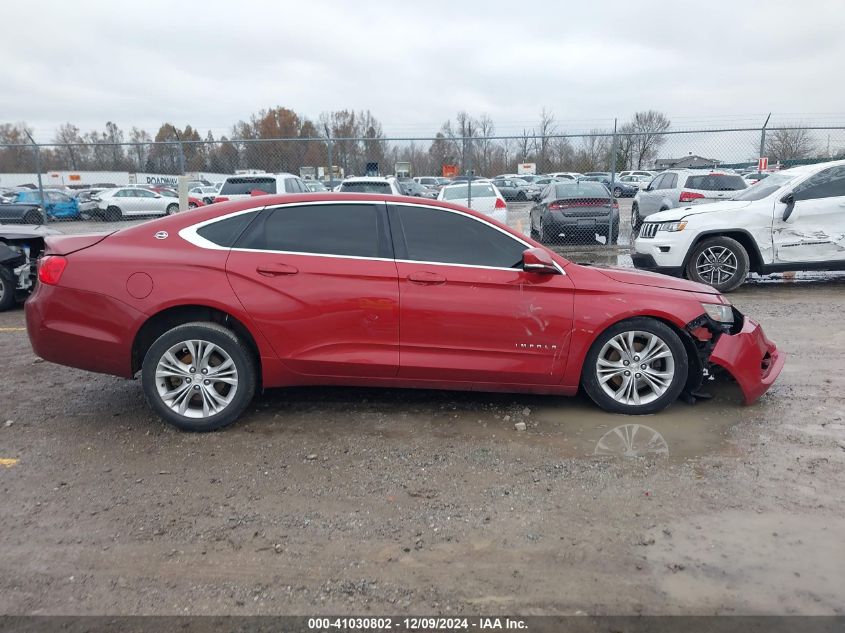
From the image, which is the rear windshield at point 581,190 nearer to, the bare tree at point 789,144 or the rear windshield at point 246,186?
the bare tree at point 789,144

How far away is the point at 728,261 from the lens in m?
9.41

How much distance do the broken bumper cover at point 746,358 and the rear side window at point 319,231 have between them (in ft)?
8.26

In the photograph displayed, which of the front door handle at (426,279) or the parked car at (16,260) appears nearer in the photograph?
the front door handle at (426,279)

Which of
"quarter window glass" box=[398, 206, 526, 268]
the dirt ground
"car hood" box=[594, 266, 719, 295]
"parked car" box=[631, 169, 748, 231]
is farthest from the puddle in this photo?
"parked car" box=[631, 169, 748, 231]

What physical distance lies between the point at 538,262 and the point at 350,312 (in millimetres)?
1310

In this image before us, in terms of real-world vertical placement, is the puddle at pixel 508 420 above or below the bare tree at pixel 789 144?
below

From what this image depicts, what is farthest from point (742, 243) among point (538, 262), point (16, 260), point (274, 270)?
point (16, 260)

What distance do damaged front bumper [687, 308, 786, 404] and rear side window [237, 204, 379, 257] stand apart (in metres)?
2.35

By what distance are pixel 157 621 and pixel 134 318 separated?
227 cm

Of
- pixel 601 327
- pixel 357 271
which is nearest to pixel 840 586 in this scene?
pixel 601 327

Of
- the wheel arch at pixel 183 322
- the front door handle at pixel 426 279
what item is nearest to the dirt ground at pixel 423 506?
the wheel arch at pixel 183 322

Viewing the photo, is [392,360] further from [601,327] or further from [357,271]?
[601,327]

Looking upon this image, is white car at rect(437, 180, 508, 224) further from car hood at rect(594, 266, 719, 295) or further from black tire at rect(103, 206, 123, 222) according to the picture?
black tire at rect(103, 206, 123, 222)

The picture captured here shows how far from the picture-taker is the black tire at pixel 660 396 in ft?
15.0
